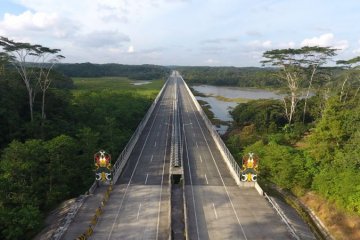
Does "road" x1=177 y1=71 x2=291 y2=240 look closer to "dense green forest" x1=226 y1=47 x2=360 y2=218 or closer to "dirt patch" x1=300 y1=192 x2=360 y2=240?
"dense green forest" x1=226 y1=47 x2=360 y2=218

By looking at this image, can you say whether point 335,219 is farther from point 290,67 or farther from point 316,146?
point 290,67

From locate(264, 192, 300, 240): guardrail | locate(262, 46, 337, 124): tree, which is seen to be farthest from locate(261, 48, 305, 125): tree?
locate(264, 192, 300, 240): guardrail

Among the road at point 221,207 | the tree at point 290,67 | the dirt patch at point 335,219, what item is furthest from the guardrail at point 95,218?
the tree at point 290,67

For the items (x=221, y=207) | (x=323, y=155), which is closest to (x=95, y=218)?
(x=221, y=207)

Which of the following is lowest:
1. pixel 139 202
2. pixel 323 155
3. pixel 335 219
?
pixel 335 219

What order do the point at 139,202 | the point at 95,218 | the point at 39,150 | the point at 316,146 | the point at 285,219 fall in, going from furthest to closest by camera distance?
the point at 316,146 < the point at 39,150 < the point at 139,202 < the point at 285,219 < the point at 95,218

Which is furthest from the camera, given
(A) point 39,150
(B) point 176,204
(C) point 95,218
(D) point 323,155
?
(D) point 323,155

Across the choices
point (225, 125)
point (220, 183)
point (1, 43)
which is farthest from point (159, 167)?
point (225, 125)
